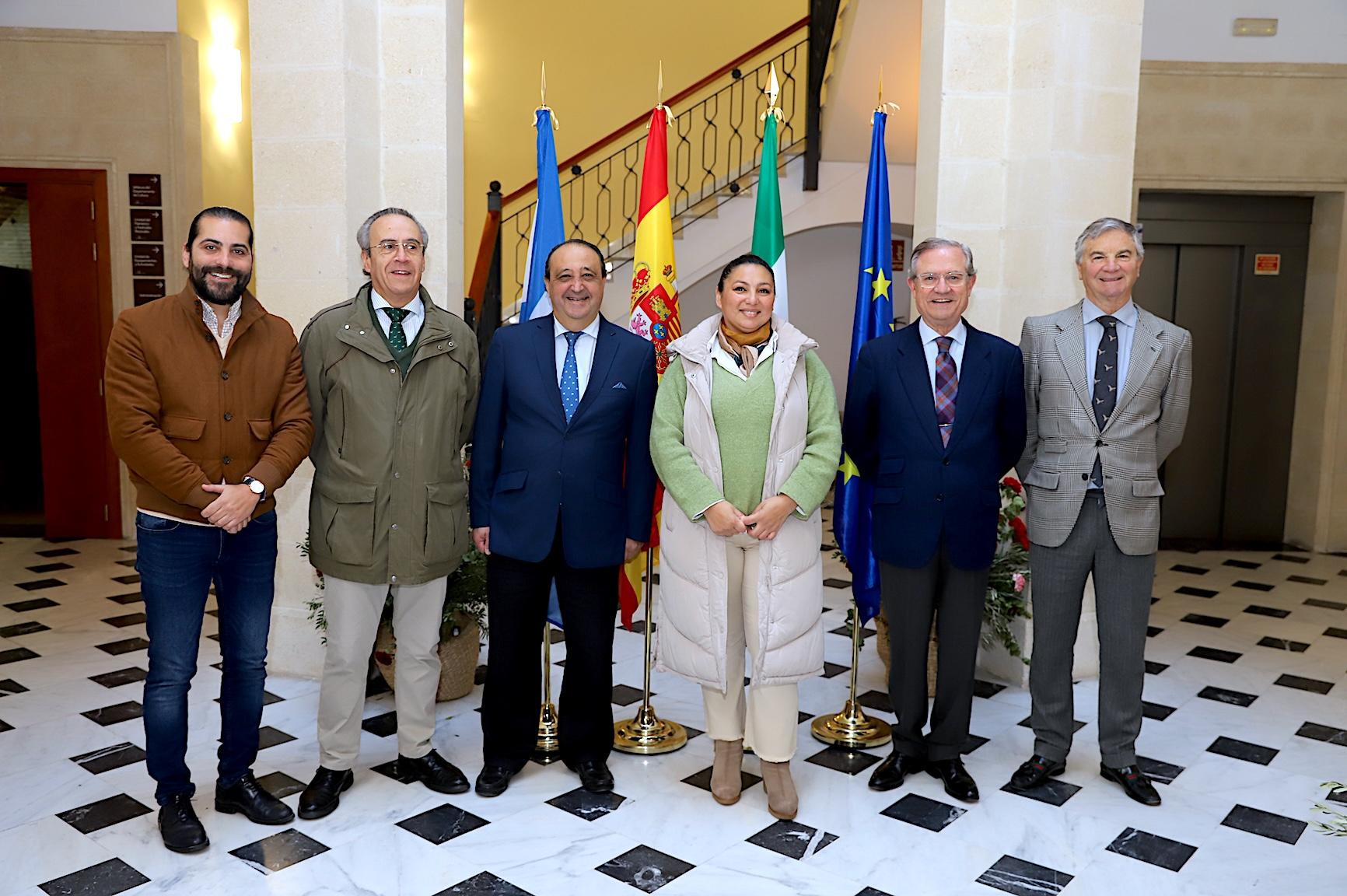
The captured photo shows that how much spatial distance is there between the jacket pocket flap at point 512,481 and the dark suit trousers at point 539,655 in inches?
8.0

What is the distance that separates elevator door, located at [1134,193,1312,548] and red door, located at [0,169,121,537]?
7133mm

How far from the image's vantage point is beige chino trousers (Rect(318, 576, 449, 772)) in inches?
136

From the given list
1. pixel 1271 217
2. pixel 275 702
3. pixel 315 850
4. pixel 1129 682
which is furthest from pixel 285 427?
pixel 1271 217

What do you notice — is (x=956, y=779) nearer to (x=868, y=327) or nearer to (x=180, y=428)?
(x=868, y=327)

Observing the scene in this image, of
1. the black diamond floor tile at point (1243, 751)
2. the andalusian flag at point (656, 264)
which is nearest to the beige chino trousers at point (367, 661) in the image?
the andalusian flag at point (656, 264)

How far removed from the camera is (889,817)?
351cm

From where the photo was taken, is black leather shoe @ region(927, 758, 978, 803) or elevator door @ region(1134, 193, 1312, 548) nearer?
black leather shoe @ region(927, 758, 978, 803)

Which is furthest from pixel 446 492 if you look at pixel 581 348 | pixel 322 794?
pixel 322 794

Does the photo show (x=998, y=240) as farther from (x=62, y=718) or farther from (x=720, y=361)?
(x=62, y=718)

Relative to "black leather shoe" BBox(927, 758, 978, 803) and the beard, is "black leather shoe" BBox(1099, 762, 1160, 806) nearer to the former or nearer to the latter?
"black leather shoe" BBox(927, 758, 978, 803)

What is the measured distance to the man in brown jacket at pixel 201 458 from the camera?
9.91ft

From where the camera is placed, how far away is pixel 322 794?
3.46 m

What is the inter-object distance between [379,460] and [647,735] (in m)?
1.48

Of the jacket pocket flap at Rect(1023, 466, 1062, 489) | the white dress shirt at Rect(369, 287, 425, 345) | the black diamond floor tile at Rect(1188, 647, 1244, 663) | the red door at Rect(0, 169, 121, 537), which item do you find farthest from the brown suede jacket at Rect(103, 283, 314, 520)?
the red door at Rect(0, 169, 121, 537)
